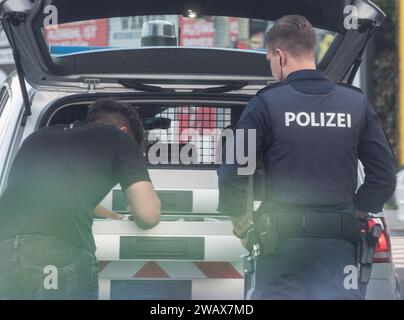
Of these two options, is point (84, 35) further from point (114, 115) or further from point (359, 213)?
point (359, 213)

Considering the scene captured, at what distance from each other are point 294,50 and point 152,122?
1571mm

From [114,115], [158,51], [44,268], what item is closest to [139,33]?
[158,51]

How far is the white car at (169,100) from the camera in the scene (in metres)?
4.35

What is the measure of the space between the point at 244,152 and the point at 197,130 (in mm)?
1668

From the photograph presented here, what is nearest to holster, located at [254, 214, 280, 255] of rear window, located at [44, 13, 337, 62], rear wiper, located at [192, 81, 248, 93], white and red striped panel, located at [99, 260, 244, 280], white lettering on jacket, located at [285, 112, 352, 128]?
white lettering on jacket, located at [285, 112, 352, 128]

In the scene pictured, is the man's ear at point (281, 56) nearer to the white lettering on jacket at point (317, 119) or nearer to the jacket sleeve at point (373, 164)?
the white lettering on jacket at point (317, 119)

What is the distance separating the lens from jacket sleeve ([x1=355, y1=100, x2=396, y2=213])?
4.08 m

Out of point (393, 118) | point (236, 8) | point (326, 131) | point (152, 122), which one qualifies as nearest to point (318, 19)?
point (236, 8)

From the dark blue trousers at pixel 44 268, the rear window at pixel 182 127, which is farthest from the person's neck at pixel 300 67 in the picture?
the rear window at pixel 182 127

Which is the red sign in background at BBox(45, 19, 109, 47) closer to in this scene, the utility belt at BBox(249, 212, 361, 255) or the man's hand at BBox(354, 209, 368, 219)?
the man's hand at BBox(354, 209, 368, 219)

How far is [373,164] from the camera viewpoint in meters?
4.09

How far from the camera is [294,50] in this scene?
4.08 meters

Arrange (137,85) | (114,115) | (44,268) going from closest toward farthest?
(44,268)
(114,115)
(137,85)

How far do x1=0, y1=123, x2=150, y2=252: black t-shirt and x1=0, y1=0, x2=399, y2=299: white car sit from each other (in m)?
0.41
